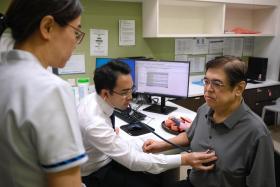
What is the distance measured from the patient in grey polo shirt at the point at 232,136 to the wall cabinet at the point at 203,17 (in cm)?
149

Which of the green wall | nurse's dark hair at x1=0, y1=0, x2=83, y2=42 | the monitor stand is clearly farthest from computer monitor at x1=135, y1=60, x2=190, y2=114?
nurse's dark hair at x1=0, y1=0, x2=83, y2=42

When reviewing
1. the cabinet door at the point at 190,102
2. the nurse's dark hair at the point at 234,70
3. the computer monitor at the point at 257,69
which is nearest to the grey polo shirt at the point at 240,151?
the nurse's dark hair at the point at 234,70

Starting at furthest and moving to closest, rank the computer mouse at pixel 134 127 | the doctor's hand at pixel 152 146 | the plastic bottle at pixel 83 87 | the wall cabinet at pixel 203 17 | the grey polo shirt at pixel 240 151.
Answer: the wall cabinet at pixel 203 17, the plastic bottle at pixel 83 87, the computer mouse at pixel 134 127, the doctor's hand at pixel 152 146, the grey polo shirt at pixel 240 151

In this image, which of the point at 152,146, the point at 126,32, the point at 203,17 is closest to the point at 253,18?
the point at 203,17

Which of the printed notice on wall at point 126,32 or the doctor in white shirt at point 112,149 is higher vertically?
the printed notice on wall at point 126,32

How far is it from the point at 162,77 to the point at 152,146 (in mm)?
861

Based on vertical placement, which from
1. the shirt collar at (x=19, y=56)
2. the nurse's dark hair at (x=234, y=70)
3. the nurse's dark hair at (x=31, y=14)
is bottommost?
the nurse's dark hair at (x=234, y=70)

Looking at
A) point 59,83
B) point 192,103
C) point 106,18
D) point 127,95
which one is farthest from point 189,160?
point 106,18

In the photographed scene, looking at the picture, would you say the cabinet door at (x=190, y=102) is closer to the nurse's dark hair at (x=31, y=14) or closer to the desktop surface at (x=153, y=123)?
the desktop surface at (x=153, y=123)

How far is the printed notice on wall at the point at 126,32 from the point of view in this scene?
2848 millimetres

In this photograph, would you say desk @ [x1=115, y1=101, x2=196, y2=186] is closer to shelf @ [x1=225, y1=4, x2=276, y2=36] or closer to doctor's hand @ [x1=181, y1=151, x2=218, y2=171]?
doctor's hand @ [x1=181, y1=151, x2=218, y2=171]

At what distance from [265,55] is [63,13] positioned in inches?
144

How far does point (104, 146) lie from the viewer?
4.26 ft

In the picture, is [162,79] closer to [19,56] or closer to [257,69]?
[19,56]
